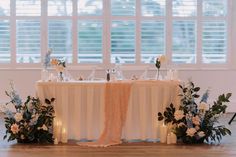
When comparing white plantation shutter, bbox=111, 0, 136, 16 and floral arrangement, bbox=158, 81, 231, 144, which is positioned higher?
white plantation shutter, bbox=111, 0, 136, 16

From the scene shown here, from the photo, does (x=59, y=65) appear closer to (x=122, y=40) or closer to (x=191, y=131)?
(x=191, y=131)

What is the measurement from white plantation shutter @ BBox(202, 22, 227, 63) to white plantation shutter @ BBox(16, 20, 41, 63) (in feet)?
9.54

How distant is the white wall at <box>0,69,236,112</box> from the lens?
28.7 feet

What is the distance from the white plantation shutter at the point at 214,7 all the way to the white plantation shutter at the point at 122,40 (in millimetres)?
1306

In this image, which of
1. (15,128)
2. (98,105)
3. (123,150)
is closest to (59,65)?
(98,105)

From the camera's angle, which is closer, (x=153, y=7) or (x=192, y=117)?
(x=192, y=117)

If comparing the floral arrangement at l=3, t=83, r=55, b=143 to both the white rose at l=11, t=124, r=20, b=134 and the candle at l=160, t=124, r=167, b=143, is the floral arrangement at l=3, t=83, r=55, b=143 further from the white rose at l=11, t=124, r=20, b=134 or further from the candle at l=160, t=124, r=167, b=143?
the candle at l=160, t=124, r=167, b=143

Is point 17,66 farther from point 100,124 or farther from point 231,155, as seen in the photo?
point 231,155

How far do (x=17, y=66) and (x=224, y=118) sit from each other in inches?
144

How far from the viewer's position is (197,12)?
28.6ft

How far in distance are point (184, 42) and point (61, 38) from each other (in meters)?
2.15

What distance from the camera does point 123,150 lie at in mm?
5457

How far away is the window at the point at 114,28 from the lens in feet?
28.6

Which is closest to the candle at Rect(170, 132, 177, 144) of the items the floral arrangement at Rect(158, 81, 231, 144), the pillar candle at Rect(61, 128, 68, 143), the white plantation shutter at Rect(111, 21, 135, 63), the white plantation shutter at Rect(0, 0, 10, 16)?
the floral arrangement at Rect(158, 81, 231, 144)
